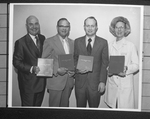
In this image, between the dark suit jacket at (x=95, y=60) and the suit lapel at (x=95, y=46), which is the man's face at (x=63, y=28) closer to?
the dark suit jacket at (x=95, y=60)

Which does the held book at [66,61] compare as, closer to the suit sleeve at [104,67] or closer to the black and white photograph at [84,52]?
the black and white photograph at [84,52]

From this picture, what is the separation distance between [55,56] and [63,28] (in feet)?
1.04

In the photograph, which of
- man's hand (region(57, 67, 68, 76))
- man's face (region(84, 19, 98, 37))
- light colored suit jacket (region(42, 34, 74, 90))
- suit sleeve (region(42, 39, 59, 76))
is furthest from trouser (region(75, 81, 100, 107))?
man's face (region(84, 19, 98, 37))

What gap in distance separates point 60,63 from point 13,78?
548 mm

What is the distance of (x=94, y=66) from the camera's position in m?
2.31

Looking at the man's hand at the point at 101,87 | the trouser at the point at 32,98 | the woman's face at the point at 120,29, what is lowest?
the trouser at the point at 32,98

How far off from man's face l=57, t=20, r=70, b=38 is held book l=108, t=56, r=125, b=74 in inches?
22.7

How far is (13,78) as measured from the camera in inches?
92.4

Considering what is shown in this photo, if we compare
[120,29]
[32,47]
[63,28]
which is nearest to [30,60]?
[32,47]

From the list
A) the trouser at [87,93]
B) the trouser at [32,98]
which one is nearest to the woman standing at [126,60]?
the trouser at [87,93]

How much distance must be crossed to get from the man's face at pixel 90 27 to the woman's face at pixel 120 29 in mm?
228

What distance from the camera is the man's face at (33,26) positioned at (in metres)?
2.32

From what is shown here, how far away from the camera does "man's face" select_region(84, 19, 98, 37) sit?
2.32 metres

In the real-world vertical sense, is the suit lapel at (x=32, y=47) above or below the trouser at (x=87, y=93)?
above
